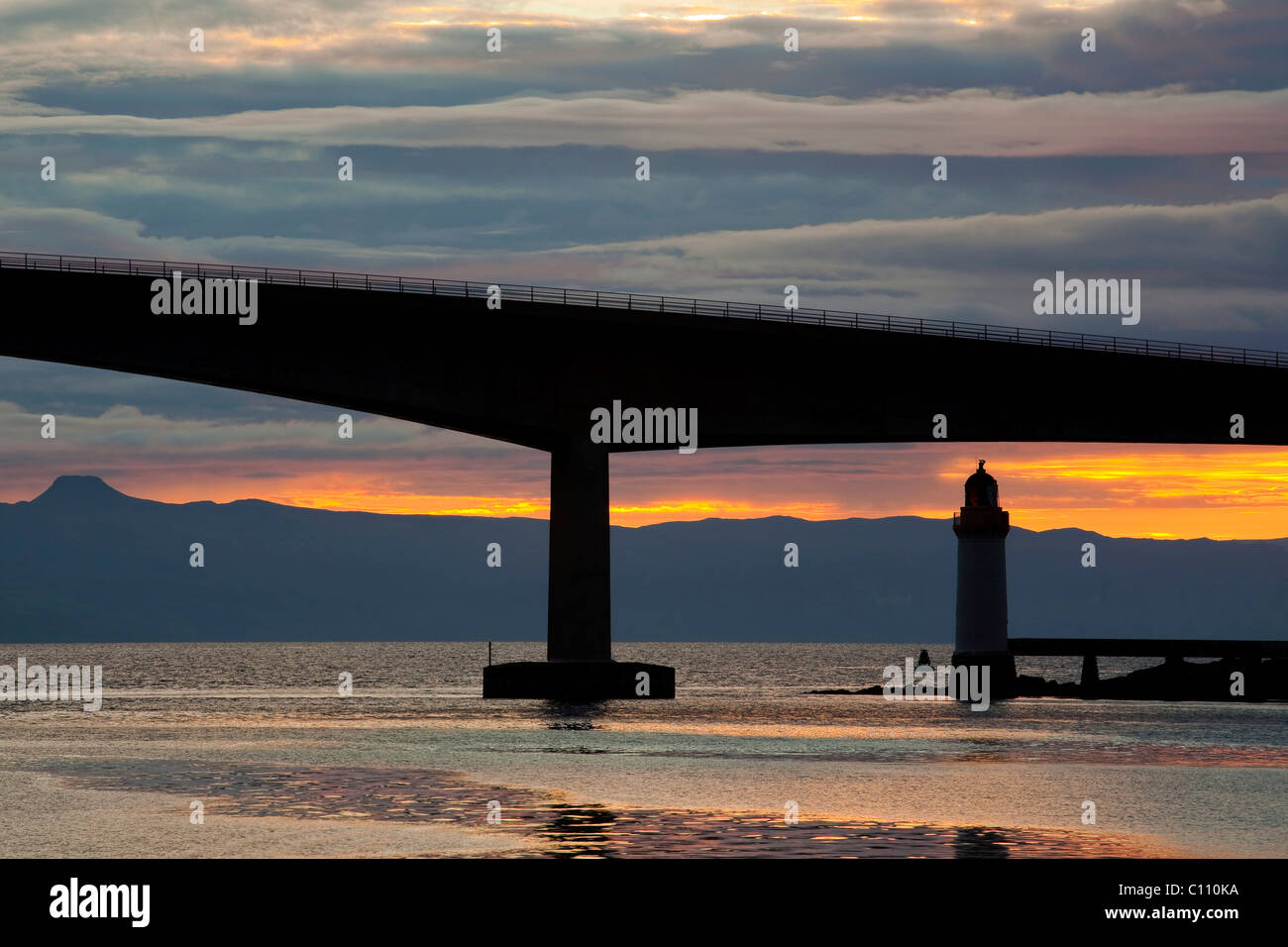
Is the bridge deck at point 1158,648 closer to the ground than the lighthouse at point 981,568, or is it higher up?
closer to the ground

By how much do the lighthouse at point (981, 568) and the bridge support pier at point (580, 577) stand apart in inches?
940

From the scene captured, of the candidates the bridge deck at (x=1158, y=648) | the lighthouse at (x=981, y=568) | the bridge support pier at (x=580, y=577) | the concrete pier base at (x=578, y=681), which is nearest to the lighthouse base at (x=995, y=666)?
the lighthouse at (x=981, y=568)

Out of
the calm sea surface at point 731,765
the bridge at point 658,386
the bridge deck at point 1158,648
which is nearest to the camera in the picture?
the calm sea surface at point 731,765

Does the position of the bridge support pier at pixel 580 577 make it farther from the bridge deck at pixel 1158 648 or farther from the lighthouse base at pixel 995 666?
the bridge deck at pixel 1158 648

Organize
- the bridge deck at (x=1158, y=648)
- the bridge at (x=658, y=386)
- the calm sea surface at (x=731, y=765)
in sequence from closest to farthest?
the calm sea surface at (x=731, y=765) < the bridge at (x=658, y=386) < the bridge deck at (x=1158, y=648)

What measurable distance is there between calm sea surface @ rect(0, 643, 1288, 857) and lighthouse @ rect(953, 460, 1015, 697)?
14.3 ft

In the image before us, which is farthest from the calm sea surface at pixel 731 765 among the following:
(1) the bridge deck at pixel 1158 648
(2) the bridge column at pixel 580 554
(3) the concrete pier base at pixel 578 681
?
(1) the bridge deck at pixel 1158 648

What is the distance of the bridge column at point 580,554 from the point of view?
7731 centimetres

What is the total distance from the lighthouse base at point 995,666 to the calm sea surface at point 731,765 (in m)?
2.49

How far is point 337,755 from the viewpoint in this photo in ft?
177

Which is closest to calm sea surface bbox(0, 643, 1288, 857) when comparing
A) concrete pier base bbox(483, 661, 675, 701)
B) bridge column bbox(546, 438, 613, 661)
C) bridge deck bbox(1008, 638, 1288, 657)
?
concrete pier base bbox(483, 661, 675, 701)

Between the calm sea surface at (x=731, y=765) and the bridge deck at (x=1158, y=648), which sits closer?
the calm sea surface at (x=731, y=765)
